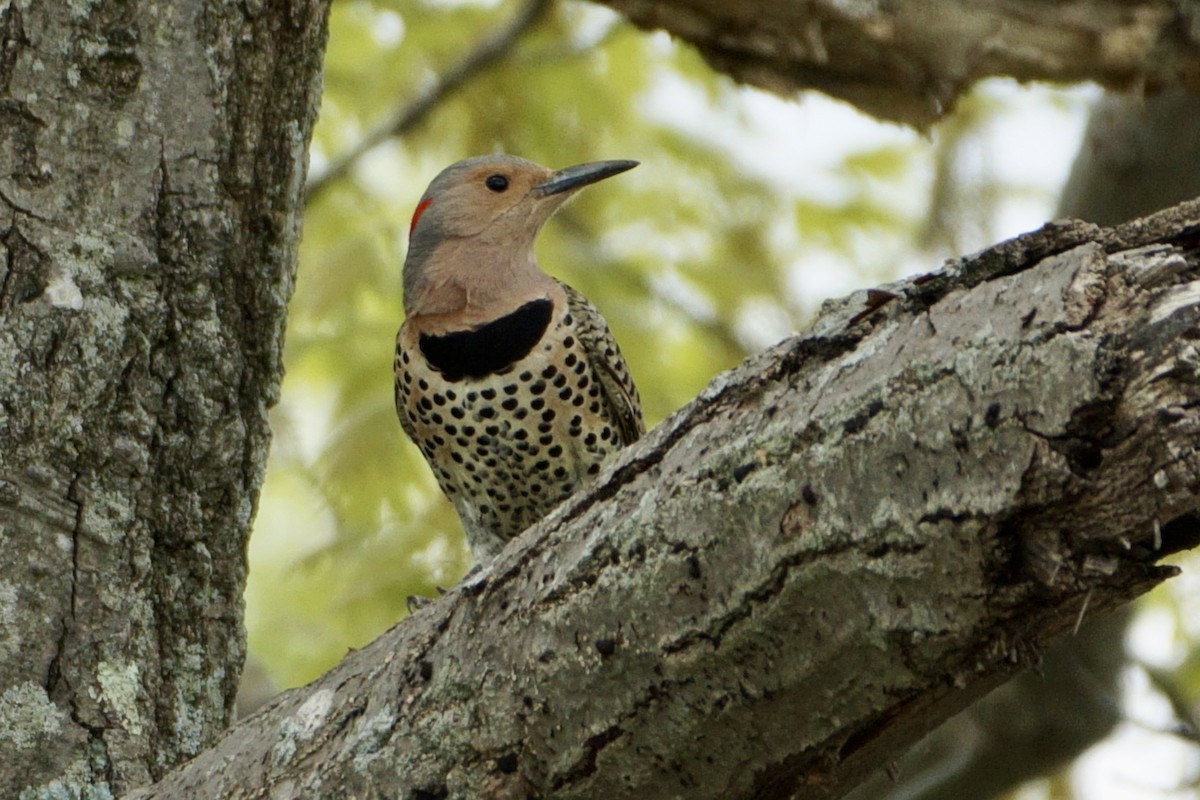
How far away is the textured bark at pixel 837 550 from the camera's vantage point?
1562 mm

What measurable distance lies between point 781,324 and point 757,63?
75.4 inches

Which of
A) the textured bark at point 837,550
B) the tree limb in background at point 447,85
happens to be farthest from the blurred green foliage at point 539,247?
the textured bark at point 837,550

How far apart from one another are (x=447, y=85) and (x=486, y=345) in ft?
6.11

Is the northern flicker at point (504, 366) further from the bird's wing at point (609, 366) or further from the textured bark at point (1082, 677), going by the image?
the textured bark at point (1082, 677)

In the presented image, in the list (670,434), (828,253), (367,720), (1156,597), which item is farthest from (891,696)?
(828,253)

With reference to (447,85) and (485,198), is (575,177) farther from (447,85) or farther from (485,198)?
(447,85)

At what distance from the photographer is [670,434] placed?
199cm

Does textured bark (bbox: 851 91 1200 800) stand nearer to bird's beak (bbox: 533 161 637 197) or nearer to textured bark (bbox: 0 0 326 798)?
bird's beak (bbox: 533 161 637 197)

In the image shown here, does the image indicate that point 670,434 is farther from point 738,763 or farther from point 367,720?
point 367,720

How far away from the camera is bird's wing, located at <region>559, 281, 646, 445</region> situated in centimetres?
437

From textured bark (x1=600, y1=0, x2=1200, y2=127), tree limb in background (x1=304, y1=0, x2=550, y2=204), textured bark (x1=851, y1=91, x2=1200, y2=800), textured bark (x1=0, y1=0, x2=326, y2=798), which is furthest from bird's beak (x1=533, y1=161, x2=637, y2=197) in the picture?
textured bark (x1=851, y1=91, x2=1200, y2=800)

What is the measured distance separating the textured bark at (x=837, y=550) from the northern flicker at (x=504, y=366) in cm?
207

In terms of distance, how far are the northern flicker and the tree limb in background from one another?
113cm

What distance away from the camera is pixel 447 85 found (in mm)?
5719
